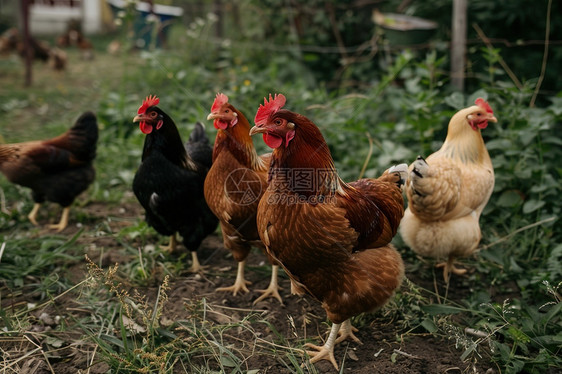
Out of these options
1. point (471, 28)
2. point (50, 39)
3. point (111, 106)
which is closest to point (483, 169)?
point (471, 28)

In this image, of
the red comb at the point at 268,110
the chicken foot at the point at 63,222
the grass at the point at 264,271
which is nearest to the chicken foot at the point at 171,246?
the grass at the point at 264,271

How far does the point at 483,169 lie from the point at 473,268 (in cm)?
79

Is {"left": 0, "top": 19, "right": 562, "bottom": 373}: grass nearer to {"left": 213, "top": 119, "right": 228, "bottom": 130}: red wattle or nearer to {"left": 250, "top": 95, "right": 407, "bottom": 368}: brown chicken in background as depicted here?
{"left": 250, "top": 95, "right": 407, "bottom": 368}: brown chicken in background

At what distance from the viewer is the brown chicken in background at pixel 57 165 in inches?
149

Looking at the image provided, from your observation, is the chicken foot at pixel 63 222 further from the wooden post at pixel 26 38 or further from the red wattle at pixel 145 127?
the wooden post at pixel 26 38

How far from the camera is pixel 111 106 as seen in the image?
18.5ft

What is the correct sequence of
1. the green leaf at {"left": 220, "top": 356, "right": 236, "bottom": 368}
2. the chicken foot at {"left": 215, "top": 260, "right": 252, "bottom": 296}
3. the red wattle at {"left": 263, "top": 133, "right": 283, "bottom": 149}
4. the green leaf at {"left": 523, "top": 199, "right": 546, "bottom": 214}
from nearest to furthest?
1. the red wattle at {"left": 263, "top": 133, "right": 283, "bottom": 149}
2. the green leaf at {"left": 220, "top": 356, "right": 236, "bottom": 368}
3. the chicken foot at {"left": 215, "top": 260, "right": 252, "bottom": 296}
4. the green leaf at {"left": 523, "top": 199, "right": 546, "bottom": 214}

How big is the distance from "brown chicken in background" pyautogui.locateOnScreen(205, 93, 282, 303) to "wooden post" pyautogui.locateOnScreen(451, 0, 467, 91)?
2744mm

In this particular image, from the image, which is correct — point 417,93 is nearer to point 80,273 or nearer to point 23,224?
point 80,273

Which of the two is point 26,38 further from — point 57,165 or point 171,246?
point 171,246

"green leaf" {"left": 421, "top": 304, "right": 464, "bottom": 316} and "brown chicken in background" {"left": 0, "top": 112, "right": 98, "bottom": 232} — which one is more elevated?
"brown chicken in background" {"left": 0, "top": 112, "right": 98, "bottom": 232}

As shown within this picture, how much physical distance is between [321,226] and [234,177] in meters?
0.83

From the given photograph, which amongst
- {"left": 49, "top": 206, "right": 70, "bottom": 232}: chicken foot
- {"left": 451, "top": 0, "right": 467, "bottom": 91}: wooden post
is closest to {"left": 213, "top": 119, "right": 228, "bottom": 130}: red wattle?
{"left": 49, "top": 206, "right": 70, "bottom": 232}: chicken foot

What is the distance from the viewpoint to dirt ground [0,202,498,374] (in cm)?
238
